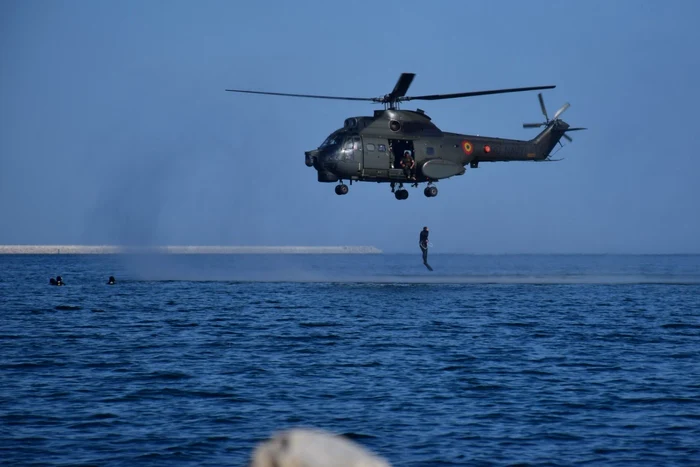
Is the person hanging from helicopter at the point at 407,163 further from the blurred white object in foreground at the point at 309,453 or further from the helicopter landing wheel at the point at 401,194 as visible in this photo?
the blurred white object in foreground at the point at 309,453

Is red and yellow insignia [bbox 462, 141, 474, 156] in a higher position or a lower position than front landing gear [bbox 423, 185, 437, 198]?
higher

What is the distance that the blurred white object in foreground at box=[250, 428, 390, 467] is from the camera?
6.14m

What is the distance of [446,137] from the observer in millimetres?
42250

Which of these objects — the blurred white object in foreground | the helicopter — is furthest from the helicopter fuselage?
the blurred white object in foreground

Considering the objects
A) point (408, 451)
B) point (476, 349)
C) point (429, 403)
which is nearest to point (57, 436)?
point (408, 451)

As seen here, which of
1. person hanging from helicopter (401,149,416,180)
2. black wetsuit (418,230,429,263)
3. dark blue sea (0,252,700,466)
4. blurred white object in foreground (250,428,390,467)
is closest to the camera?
blurred white object in foreground (250,428,390,467)

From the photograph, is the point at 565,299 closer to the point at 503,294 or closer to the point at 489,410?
the point at 503,294

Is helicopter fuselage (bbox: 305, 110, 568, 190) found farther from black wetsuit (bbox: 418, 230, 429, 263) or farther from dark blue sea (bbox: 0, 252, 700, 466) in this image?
black wetsuit (bbox: 418, 230, 429, 263)

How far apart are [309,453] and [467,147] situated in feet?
124

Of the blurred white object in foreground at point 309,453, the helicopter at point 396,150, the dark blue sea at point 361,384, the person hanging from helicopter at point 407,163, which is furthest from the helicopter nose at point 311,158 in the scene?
the blurred white object in foreground at point 309,453

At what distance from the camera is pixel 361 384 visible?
21.7m

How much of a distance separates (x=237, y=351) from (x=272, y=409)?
9.94 m

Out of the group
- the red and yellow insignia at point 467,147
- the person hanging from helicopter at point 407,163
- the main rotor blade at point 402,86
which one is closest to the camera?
the main rotor blade at point 402,86

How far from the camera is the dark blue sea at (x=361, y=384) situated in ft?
51.9
